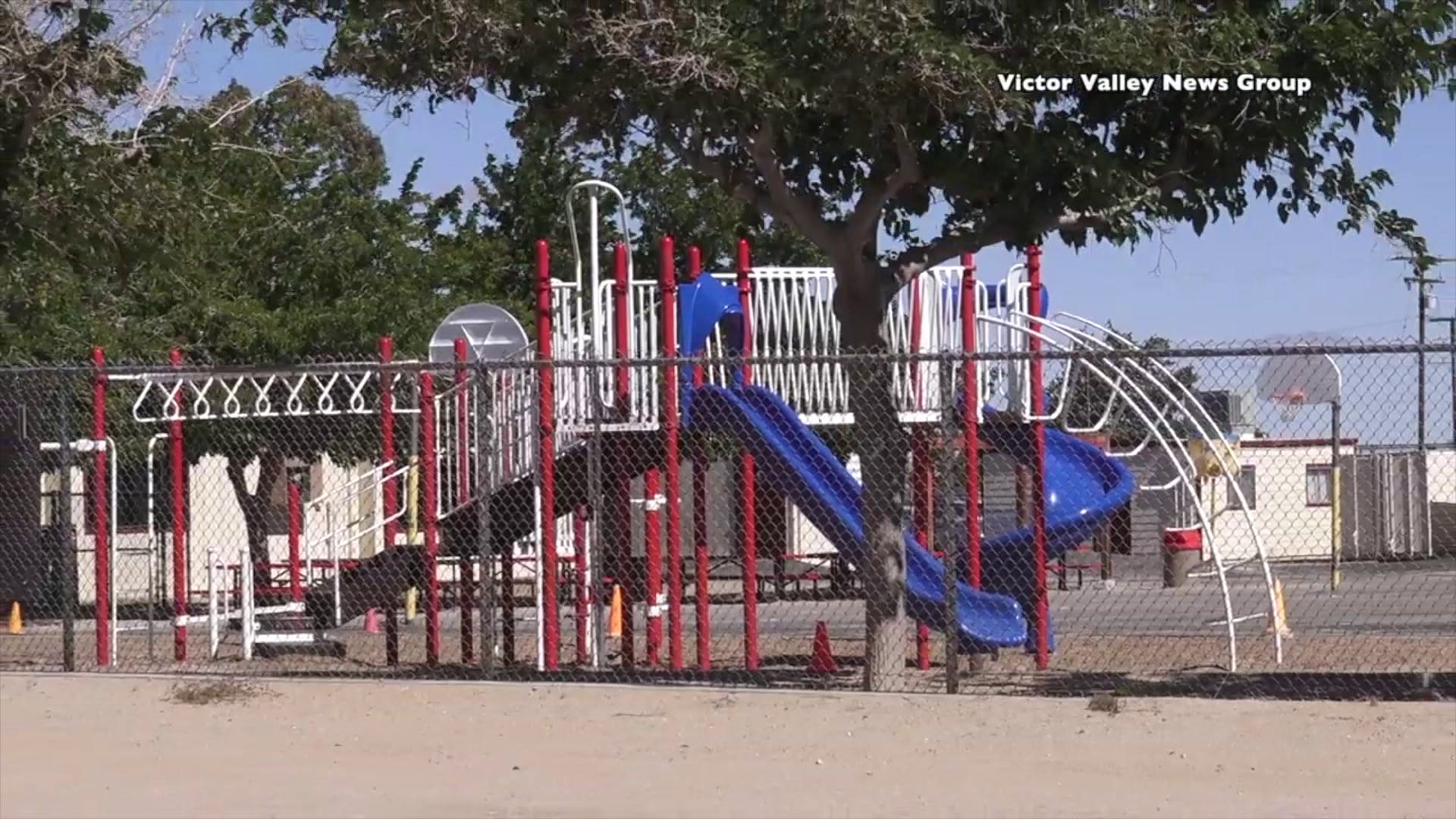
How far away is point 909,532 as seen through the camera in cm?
1355

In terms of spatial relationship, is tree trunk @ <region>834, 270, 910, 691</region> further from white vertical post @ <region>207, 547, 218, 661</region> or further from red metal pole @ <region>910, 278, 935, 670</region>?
white vertical post @ <region>207, 547, 218, 661</region>

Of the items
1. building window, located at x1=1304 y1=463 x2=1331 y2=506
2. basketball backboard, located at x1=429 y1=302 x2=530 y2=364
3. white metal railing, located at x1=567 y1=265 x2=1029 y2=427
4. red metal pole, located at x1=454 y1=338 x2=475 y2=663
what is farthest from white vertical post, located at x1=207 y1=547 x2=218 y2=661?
building window, located at x1=1304 y1=463 x2=1331 y2=506

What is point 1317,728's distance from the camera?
930 cm

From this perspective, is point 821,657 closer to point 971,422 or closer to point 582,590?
point 582,590

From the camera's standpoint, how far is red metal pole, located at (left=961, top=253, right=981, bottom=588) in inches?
469

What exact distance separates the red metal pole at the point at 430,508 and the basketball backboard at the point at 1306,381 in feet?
24.1

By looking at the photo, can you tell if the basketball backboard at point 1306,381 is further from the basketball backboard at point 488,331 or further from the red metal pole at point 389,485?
the red metal pole at point 389,485

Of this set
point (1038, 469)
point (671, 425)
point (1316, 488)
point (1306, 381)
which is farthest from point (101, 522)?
point (1316, 488)

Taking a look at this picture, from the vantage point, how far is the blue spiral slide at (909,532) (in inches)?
501

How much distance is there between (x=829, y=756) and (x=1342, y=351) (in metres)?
3.20

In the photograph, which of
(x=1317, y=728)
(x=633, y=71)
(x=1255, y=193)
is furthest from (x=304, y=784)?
(x=1255, y=193)

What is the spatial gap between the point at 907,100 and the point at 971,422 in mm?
2552

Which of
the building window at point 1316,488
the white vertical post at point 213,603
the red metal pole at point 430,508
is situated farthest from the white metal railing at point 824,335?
the building window at point 1316,488

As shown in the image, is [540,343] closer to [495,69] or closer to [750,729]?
[495,69]
